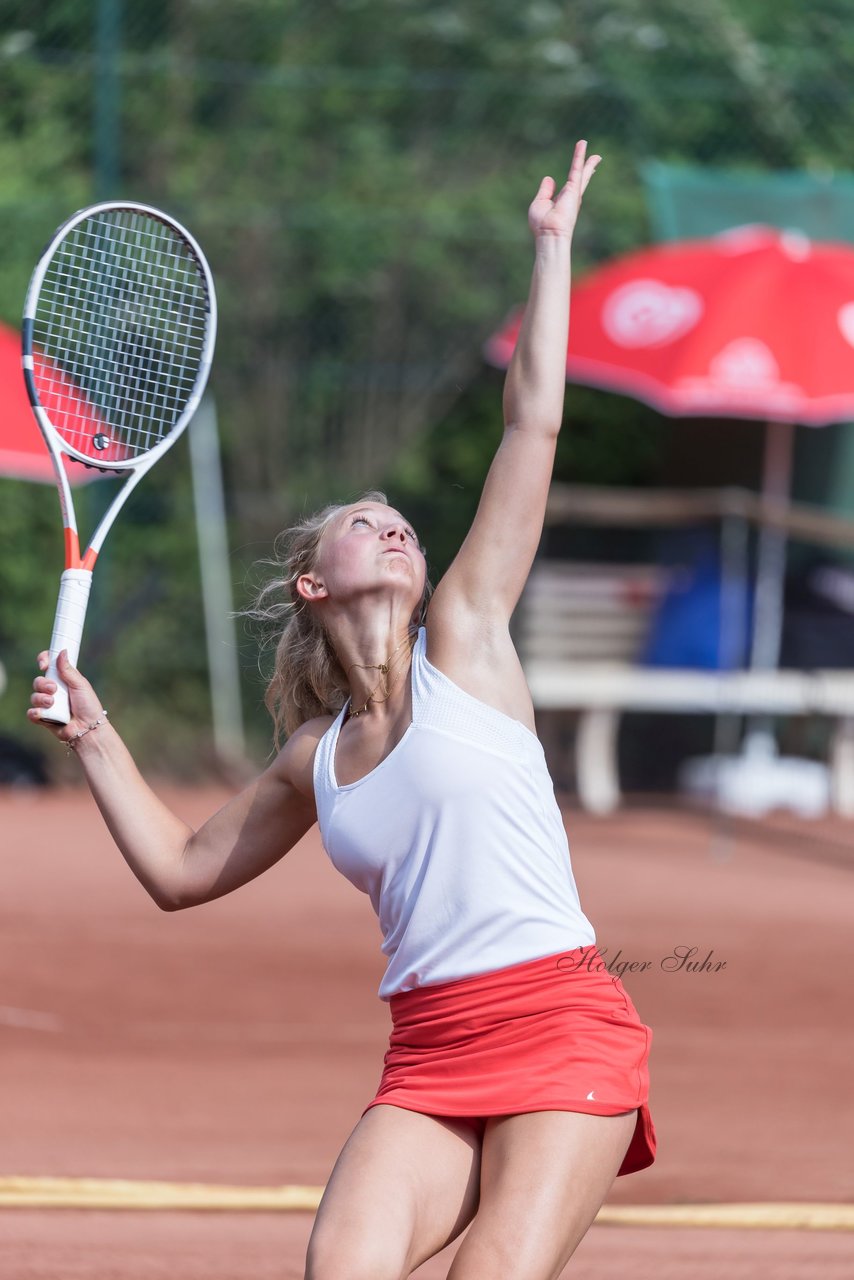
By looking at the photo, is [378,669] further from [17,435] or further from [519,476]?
[17,435]

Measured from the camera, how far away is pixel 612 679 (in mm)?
9852

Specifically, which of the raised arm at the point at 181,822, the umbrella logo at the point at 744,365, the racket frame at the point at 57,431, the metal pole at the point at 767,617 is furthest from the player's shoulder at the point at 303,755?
the metal pole at the point at 767,617

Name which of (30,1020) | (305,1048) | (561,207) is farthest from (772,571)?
(561,207)

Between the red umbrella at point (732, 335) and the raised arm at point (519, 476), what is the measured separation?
663 cm

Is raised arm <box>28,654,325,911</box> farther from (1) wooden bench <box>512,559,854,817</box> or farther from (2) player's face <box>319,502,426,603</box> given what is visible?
(1) wooden bench <box>512,559,854,817</box>

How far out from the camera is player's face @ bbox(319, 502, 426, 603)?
9.10ft

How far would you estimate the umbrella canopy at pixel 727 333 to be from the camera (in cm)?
937

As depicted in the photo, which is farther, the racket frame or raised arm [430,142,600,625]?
the racket frame

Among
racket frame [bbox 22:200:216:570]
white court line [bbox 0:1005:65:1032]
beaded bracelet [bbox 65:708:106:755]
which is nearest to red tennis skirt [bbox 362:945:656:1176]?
beaded bracelet [bbox 65:708:106:755]

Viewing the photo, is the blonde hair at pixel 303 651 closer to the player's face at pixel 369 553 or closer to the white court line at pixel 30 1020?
the player's face at pixel 369 553

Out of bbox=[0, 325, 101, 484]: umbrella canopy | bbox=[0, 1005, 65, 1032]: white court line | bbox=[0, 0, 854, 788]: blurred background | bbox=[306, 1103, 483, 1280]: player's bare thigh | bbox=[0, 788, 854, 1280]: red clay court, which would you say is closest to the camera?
bbox=[306, 1103, 483, 1280]: player's bare thigh

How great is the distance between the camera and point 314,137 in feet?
39.1

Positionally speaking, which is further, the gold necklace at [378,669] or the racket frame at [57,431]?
the racket frame at [57,431]

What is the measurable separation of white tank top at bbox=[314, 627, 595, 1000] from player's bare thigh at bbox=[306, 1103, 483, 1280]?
21 cm
